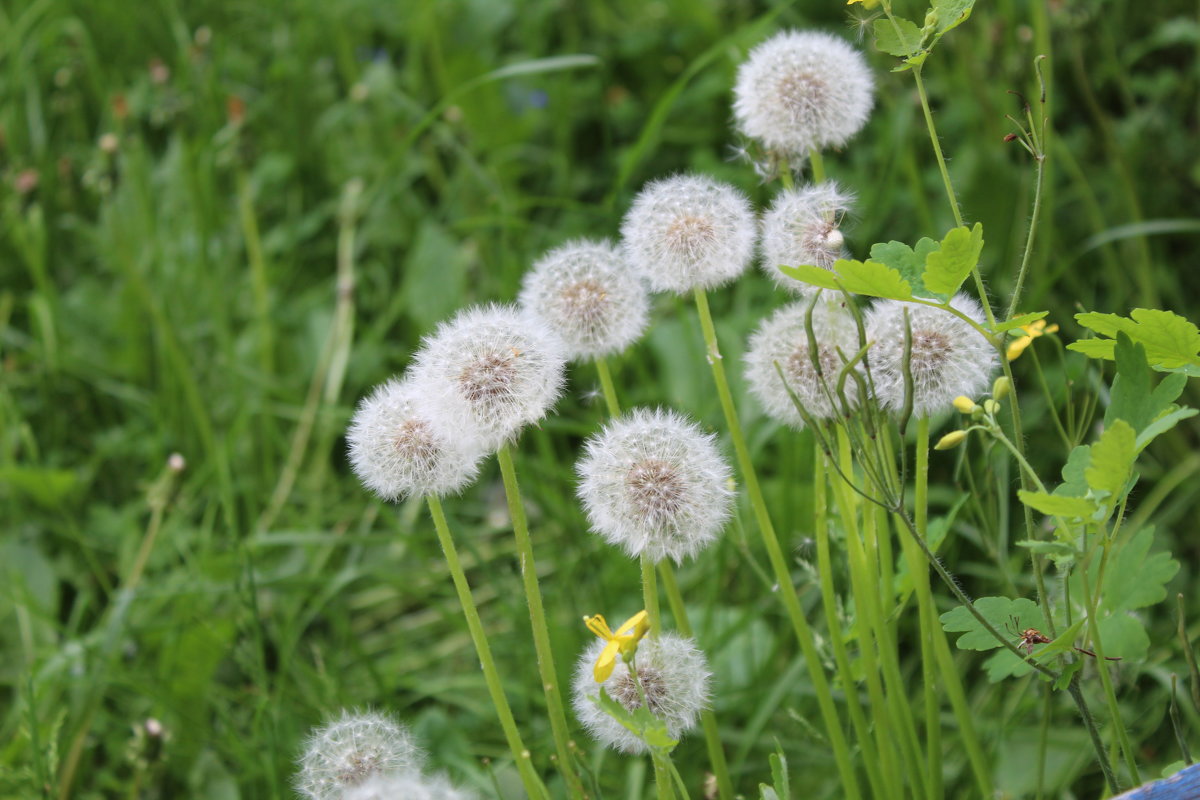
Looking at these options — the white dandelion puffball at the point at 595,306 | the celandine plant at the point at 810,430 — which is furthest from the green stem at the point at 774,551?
the white dandelion puffball at the point at 595,306

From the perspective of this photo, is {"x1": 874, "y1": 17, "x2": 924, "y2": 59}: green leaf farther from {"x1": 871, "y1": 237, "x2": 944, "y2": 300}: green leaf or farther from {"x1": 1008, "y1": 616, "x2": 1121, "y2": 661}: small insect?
{"x1": 1008, "y1": 616, "x2": 1121, "y2": 661}: small insect

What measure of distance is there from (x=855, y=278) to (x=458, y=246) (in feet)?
7.55

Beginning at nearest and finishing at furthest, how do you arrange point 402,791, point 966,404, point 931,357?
point 402,791
point 966,404
point 931,357

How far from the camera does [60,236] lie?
339cm

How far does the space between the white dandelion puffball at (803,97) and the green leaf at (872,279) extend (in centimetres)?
36

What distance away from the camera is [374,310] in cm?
323

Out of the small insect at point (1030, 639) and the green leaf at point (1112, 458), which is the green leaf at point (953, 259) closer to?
the green leaf at point (1112, 458)

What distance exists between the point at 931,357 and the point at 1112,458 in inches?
11.6

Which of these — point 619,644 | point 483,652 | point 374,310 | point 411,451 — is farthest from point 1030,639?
point 374,310

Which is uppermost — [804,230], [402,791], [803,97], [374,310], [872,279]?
[374,310]

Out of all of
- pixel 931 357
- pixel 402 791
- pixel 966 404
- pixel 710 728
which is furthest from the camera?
pixel 710 728

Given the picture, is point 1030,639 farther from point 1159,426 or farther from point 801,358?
point 801,358

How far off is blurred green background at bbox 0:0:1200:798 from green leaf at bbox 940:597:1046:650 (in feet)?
1.05

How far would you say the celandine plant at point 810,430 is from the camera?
1.09 meters
